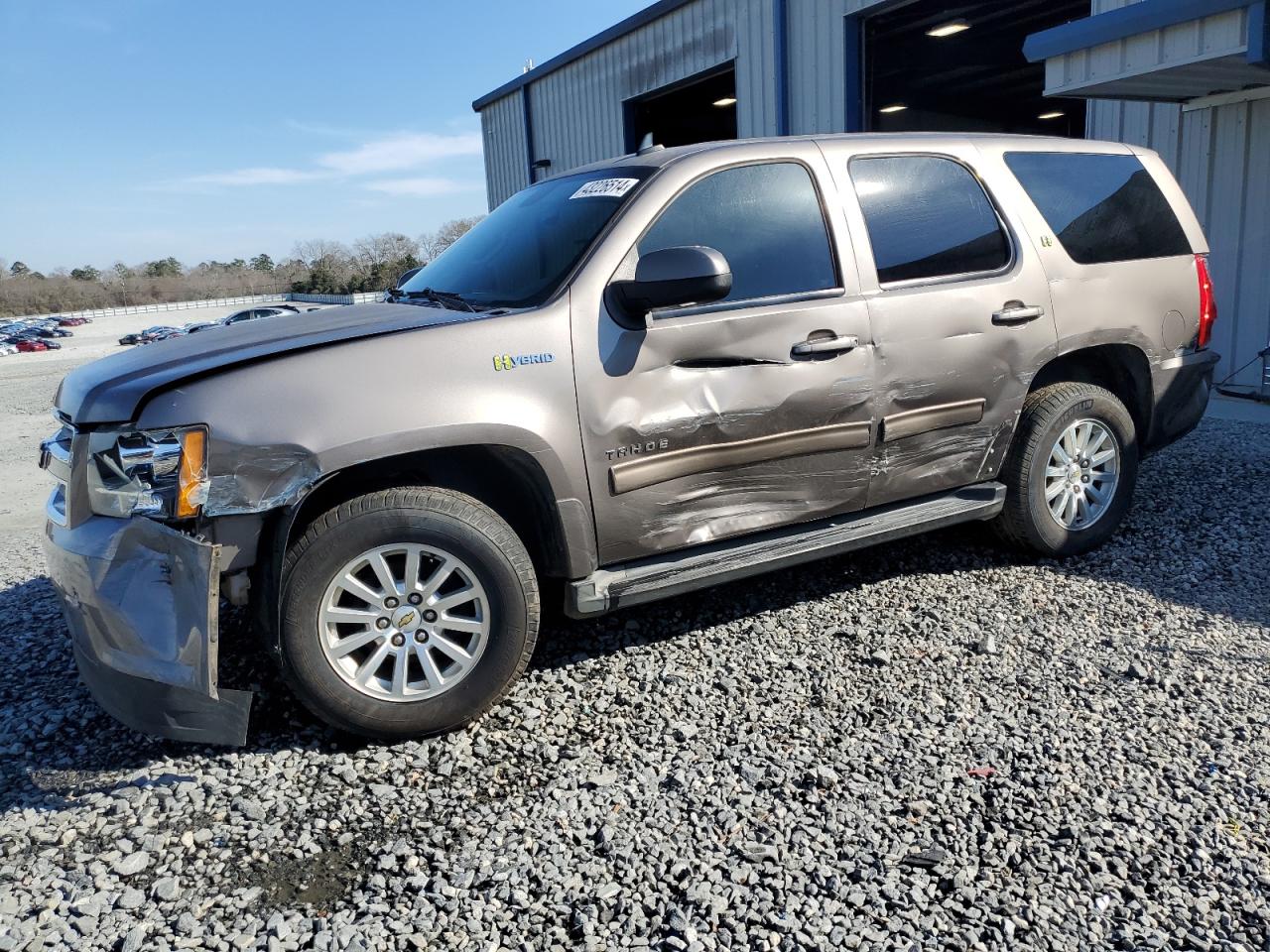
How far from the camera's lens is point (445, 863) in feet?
8.38

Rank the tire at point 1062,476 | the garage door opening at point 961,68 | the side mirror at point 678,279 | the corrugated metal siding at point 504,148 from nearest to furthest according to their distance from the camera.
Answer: the side mirror at point 678,279
the tire at point 1062,476
the garage door opening at point 961,68
the corrugated metal siding at point 504,148

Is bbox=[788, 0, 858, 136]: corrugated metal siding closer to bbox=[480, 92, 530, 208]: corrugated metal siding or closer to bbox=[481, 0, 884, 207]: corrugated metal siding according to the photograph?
bbox=[481, 0, 884, 207]: corrugated metal siding

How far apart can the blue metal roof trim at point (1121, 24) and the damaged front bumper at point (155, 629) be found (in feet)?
24.9

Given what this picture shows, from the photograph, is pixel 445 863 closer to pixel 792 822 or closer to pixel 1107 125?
pixel 792 822

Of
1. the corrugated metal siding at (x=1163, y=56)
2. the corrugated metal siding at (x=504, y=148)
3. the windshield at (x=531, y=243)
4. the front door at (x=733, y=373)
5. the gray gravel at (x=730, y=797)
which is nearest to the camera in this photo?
the gray gravel at (x=730, y=797)

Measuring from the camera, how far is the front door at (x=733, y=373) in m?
3.36

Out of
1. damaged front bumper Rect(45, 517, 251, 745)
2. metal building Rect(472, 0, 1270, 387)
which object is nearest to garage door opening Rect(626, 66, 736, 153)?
metal building Rect(472, 0, 1270, 387)

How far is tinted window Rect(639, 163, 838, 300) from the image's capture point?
3.60 meters

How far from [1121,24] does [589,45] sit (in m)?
11.1

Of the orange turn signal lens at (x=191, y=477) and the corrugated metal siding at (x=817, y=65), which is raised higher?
the corrugated metal siding at (x=817, y=65)

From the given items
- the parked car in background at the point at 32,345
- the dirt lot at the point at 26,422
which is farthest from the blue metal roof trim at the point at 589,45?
the parked car in background at the point at 32,345

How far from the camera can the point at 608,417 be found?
332 cm

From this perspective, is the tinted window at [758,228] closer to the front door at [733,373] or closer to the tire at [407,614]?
the front door at [733,373]

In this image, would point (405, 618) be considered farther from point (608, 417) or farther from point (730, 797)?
point (730, 797)
